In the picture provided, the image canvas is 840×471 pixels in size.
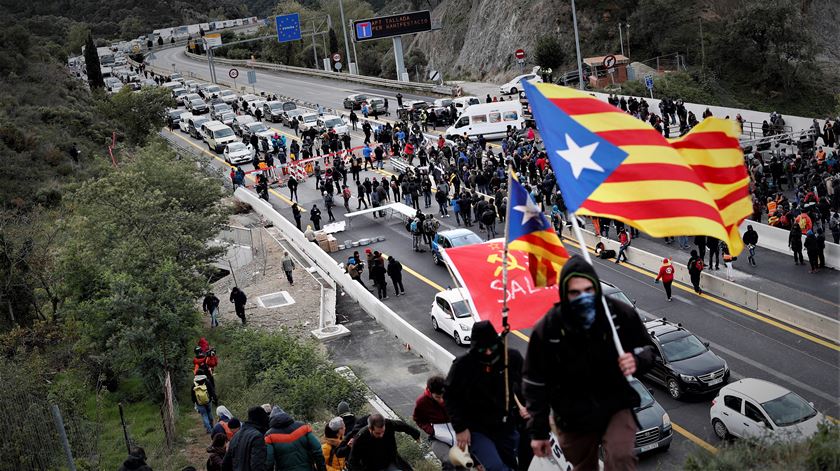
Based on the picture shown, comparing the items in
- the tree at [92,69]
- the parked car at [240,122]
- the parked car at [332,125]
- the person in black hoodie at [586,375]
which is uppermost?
the tree at [92,69]

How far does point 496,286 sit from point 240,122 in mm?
55934

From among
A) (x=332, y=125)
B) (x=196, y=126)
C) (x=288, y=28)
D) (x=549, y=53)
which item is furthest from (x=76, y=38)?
(x=332, y=125)

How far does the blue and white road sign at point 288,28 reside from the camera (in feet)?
291

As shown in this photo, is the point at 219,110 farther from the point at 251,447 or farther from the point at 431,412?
the point at 431,412

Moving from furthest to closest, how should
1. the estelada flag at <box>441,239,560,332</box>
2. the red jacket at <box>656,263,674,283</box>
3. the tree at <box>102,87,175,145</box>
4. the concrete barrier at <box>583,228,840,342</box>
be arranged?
the tree at <box>102,87,175,145</box> < the red jacket at <box>656,263,674,283</box> < the concrete barrier at <box>583,228,840,342</box> < the estelada flag at <box>441,239,560,332</box>

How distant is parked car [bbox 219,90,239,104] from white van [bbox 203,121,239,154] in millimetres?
15298

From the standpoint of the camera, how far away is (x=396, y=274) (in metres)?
30.7

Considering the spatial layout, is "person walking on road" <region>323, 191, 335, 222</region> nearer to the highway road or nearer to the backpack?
the highway road

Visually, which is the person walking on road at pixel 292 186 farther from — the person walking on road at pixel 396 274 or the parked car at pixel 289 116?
the parked car at pixel 289 116

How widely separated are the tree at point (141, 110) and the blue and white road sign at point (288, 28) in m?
28.4

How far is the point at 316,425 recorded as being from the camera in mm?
17406

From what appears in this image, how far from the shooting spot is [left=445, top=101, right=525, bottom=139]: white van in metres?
52.3

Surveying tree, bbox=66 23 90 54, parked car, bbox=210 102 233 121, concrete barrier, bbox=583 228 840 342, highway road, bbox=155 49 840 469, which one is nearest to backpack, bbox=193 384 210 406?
highway road, bbox=155 49 840 469

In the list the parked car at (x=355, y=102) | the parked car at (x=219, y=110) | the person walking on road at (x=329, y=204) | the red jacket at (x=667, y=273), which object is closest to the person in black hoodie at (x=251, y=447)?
the red jacket at (x=667, y=273)
